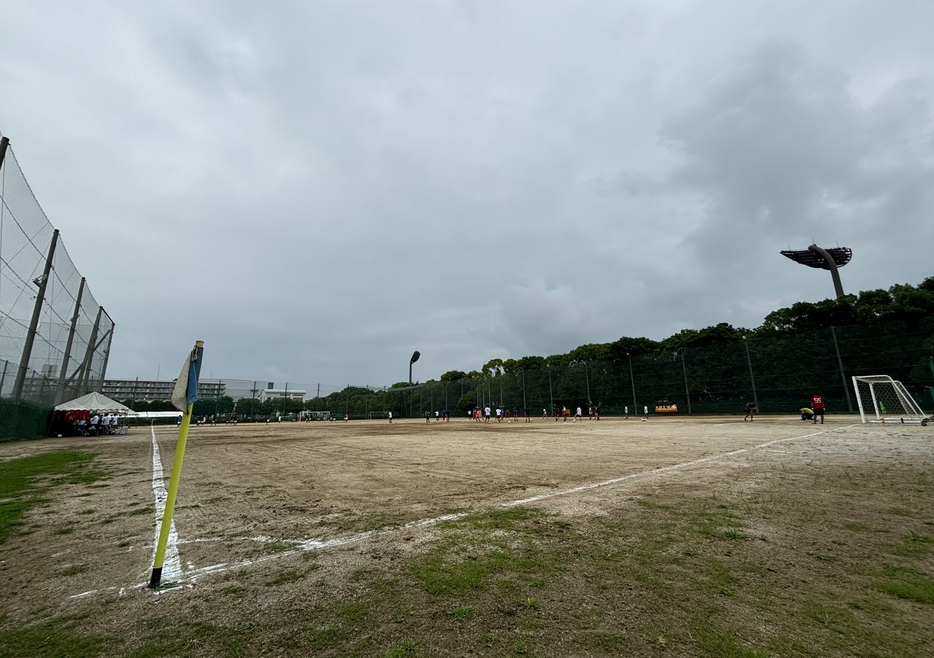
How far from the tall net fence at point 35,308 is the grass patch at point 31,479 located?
280 inches

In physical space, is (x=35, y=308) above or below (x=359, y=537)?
above

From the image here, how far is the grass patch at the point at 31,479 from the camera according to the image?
4941mm

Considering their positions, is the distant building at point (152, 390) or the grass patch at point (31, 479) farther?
the distant building at point (152, 390)

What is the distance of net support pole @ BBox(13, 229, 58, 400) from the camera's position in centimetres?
1664

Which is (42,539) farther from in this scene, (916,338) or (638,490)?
(916,338)

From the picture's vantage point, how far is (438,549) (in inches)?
134

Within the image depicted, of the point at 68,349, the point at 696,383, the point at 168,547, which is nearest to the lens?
the point at 168,547

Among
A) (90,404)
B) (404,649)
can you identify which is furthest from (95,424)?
(404,649)

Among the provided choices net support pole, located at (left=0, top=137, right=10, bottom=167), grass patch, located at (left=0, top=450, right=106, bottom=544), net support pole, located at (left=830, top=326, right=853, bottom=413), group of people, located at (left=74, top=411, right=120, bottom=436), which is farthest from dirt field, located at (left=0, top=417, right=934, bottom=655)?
net support pole, located at (left=830, top=326, right=853, bottom=413)

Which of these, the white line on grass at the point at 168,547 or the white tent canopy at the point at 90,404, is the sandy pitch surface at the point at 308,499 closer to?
the white line on grass at the point at 168,547

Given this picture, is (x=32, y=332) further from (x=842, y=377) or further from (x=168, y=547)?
(x=842, y=377)

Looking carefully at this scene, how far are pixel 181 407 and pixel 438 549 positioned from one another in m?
2.33

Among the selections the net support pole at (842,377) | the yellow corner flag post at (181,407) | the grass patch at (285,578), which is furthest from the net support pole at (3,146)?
the net support pole at (842,377)

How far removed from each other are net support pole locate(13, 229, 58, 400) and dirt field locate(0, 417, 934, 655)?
49.8 feet
